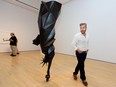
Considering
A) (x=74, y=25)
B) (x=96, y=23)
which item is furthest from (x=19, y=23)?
(x=96, y=23)

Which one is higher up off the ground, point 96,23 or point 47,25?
point 96,23

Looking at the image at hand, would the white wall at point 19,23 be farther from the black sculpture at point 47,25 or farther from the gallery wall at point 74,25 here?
the black sculpture at point 47,25

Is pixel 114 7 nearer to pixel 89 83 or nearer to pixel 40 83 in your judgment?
pixel 89 83

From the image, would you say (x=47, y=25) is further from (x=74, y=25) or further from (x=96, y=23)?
(x=74, y=25)

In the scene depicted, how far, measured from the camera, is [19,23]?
809 centimetres

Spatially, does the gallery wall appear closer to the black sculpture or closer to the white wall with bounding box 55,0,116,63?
the white wall with bounding box 55,0,116,63

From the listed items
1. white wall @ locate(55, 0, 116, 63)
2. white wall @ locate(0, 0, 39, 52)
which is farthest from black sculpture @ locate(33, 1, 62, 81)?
white wall @ locate(0, 0, 39, 52)

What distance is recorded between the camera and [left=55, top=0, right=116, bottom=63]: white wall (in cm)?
480

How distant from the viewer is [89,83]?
8.43ft

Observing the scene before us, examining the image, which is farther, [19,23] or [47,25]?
[19,23]

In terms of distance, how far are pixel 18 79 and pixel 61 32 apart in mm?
5419

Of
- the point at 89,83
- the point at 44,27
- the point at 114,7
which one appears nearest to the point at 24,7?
the point at 114,7

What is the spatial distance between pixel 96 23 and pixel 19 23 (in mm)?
5529

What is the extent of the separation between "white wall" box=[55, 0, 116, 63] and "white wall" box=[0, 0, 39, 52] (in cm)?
329
